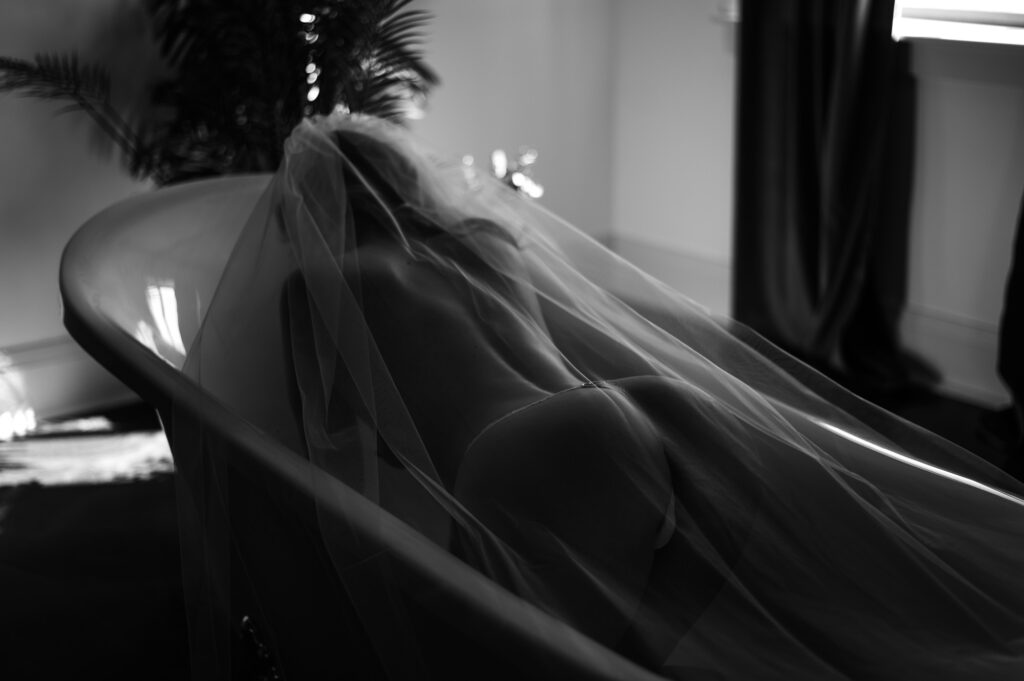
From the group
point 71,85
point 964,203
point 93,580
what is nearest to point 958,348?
point 964,203

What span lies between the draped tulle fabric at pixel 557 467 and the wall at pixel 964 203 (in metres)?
1.48

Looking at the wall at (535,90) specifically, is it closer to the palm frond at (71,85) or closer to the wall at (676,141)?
the wall at (676,141)

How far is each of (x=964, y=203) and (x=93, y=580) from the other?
2297 mm

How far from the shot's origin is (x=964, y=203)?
9.10ft

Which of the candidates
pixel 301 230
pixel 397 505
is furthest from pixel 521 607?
pixel 301 230

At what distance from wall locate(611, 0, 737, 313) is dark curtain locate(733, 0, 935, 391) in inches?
13.4

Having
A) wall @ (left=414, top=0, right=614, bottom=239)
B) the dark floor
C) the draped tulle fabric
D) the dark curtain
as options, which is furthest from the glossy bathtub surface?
the dark curtain

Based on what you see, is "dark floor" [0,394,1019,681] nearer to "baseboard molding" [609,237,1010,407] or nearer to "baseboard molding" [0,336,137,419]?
"baseboard molding" [609,237,1010,407]

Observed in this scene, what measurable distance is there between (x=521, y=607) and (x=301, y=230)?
0.84 metres

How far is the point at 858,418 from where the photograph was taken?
1.40 metres

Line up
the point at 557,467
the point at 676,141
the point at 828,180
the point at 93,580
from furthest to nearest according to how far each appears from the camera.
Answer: the point at 676,141, the point at 828,180, the point at 93,580, the point at 557,467

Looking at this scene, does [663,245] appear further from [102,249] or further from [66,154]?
[102,249]

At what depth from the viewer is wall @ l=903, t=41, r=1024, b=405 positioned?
2629mm

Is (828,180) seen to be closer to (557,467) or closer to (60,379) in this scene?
(557,467)
